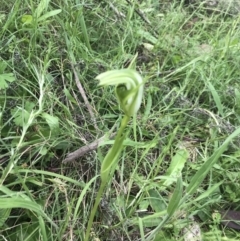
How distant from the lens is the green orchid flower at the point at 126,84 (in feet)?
2.23

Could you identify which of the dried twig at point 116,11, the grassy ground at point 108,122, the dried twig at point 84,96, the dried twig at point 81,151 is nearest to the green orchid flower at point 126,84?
the grassy ground at point 108,122

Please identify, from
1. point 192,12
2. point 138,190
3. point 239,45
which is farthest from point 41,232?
point 192,12

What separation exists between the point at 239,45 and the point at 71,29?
71 cm

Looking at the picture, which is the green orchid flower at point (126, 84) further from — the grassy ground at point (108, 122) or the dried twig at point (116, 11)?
the dried twig at point (116, 11)

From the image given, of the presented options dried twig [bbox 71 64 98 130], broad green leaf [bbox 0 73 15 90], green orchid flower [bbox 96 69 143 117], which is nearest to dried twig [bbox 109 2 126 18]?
dried twig [bbox 71 64 98 130]

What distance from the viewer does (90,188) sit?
123 centimetres

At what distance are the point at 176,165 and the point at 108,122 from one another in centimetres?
25

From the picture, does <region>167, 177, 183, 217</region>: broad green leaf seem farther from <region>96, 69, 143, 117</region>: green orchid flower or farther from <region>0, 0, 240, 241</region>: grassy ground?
<region>96, 69, 143, 117</region>: green orchid flower

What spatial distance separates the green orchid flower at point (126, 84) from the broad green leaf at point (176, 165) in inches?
23.4

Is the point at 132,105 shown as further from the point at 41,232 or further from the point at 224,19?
the point at 224,19

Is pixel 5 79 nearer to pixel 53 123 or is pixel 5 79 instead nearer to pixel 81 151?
pixel 53 123

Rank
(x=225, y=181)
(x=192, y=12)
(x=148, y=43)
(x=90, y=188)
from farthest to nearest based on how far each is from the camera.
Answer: (x=192, y=12), (x=148, y=43), (x=225, y=181), (x=90, y=188)

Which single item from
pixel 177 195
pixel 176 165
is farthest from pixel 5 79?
pixel 177 195

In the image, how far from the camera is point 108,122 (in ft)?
4.80
